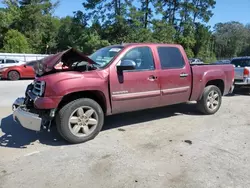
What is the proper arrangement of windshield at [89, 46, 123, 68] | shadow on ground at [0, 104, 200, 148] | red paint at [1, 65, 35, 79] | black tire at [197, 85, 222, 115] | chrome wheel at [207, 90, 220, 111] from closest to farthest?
shadow on ground at [0, 104, 200, 148], windshield at [89, 46, 123, 68], black tire at [197, 85, 222, 115], chrome wheel at [207, 90, 220, 111], red paint at [1, 65, 35, 79]

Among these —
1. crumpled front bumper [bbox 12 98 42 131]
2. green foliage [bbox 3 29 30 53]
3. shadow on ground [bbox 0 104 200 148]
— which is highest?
green foliage [bbox 3 29 30 53]

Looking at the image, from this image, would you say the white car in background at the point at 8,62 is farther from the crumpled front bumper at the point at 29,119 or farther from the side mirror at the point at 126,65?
the side mirror at the point at 126,65

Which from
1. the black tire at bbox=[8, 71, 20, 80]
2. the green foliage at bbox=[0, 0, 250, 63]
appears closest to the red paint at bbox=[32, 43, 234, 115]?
the black tire at bbox=[8, 71, 20, 80]

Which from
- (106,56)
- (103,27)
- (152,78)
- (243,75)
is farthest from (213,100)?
(103,27)

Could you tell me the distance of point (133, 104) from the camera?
531cm

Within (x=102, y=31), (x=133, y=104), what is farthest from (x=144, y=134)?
(x=102, y=31)

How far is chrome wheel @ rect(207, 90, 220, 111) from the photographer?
22.4 ft

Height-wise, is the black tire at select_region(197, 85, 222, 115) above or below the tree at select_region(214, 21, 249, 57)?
below

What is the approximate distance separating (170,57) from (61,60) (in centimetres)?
252

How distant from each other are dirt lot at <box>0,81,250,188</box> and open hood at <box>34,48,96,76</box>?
54.0 inches

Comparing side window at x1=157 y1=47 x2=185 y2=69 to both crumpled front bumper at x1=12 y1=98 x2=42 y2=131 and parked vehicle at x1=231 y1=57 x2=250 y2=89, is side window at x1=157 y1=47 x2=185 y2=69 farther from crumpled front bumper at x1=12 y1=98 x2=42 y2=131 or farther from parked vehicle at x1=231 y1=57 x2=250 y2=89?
parked vehicle at x1=231 y1=57 x2=250 y2=89

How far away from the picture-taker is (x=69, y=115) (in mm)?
4562

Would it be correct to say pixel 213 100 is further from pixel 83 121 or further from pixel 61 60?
pixel 61 60

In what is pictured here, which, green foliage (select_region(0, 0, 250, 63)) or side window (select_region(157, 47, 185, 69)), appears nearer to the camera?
side window (select_region(157, 47, 185, 69))
